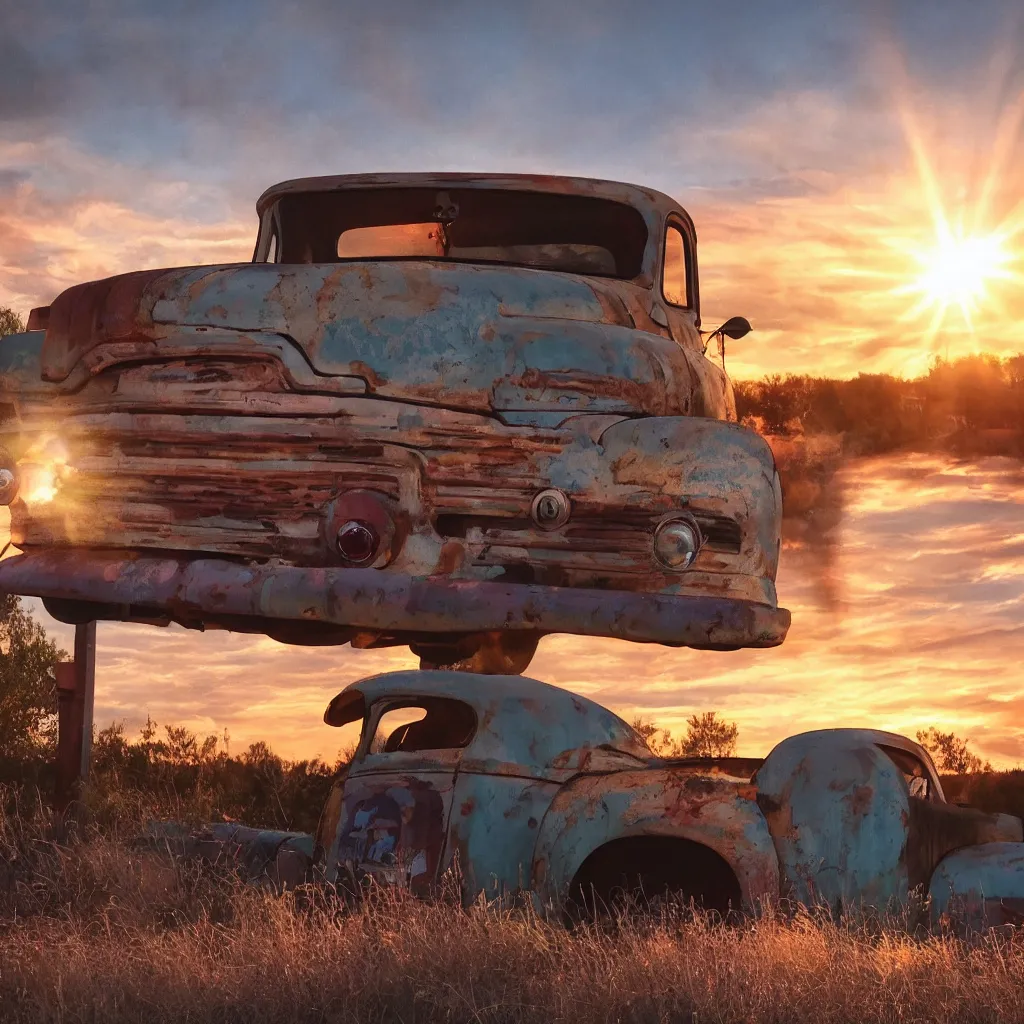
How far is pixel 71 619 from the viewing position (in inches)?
332

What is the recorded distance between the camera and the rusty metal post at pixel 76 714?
11.7 m

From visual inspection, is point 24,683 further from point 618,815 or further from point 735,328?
point 618,815

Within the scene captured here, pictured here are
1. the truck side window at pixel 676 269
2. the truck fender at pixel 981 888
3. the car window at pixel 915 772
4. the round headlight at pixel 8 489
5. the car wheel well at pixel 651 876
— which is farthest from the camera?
the truck side window at pixel 676 269

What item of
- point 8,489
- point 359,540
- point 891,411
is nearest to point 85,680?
point 8,489

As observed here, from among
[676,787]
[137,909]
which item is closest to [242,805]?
[137,909]

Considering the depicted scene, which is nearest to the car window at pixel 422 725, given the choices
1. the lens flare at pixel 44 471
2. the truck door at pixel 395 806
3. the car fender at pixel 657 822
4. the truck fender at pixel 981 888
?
the truck door at pixel 395 806

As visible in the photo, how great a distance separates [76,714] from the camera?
1170 cm

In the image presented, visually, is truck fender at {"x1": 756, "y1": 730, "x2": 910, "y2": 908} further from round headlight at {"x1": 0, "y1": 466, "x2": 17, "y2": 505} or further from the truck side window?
round headlight at {"x1": 0, "y1": 466, "x2": 17, "y2": 505}

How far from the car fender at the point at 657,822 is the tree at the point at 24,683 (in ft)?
38.6

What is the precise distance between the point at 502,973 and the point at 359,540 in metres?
2.50

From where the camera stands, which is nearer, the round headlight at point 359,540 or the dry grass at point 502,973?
the dry grass at point 502,973

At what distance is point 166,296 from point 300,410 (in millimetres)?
1013

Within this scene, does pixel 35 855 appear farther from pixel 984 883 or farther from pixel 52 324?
pixel 984 883

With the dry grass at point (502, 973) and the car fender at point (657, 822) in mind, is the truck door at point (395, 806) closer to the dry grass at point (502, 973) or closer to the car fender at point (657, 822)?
the dry grass at point (502, 973)
